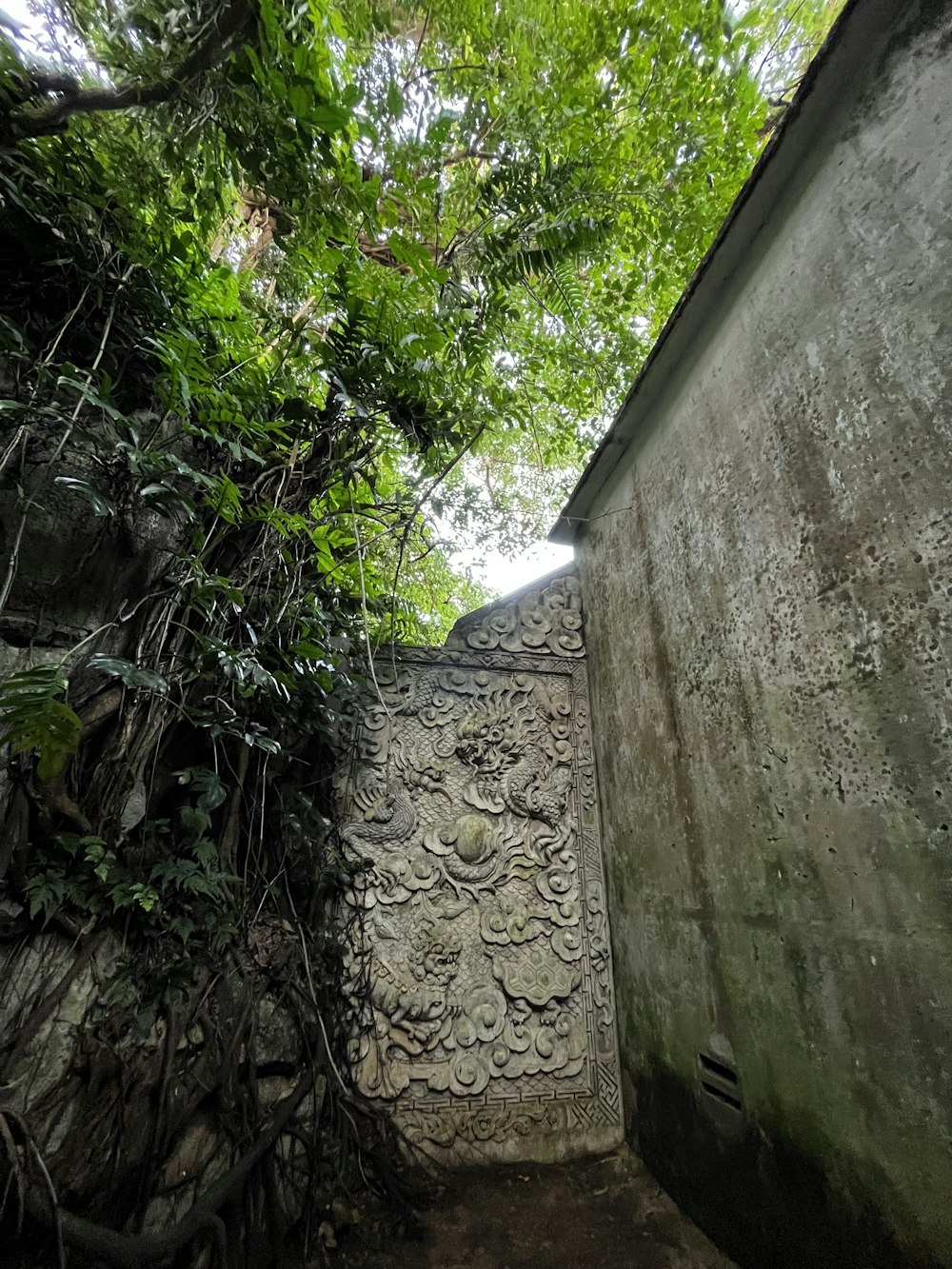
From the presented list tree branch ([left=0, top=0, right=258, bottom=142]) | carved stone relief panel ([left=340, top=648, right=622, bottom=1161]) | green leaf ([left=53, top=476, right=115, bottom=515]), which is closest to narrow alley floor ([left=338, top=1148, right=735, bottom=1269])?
carved stone relief panel ([left=340, top=648, right=622, bottom=1161])

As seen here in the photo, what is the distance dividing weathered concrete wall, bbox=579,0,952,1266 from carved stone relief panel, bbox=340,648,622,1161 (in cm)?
34

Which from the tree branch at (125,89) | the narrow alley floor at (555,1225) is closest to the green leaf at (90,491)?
the tree branch at (125,89)

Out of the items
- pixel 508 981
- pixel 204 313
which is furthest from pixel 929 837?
pixel 204 313

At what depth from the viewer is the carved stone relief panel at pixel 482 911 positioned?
2.30 m

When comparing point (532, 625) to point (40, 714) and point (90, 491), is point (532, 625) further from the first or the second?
point (40, 714)

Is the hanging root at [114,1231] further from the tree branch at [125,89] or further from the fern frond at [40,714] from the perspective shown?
the tree branch at [125,89]

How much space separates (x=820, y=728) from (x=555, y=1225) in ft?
6.46

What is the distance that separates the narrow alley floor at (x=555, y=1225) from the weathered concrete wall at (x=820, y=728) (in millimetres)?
127

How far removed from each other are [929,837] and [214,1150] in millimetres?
2220

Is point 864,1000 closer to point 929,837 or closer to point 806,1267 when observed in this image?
point 929,837

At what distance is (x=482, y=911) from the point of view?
257cm

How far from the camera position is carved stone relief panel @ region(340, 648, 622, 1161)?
230 cm

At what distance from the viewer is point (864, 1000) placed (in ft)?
4.38

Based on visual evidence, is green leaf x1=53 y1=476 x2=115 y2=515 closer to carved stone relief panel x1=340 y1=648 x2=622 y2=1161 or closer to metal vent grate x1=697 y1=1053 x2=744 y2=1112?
carved stone relief panel x1=340 y1=648 x2=622 y2=1161
